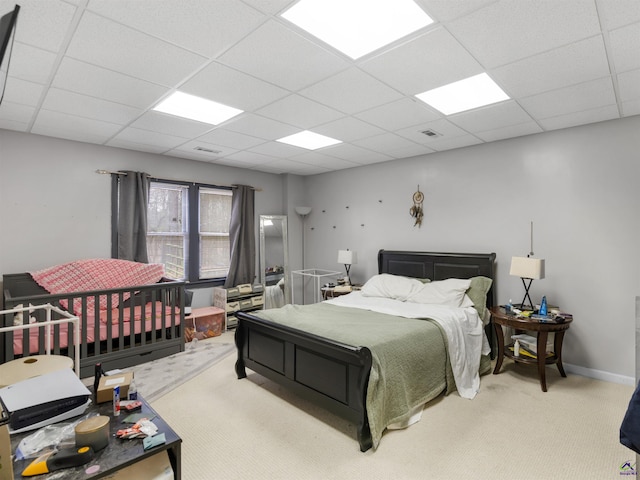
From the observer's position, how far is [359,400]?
91.5 inches

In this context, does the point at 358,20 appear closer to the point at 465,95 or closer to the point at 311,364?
the point at 465,95

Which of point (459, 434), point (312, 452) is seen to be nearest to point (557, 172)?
point (459, 434)

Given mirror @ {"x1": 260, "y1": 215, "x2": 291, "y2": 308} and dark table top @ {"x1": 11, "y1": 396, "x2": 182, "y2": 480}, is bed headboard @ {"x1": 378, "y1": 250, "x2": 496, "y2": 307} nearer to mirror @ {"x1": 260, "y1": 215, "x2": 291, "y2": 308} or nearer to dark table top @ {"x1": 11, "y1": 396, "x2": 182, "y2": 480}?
mirror @ {"x1": 260, "y1": 215, "x2": 291, "y2": 308}

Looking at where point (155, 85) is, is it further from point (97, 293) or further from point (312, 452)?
point (312, 452)

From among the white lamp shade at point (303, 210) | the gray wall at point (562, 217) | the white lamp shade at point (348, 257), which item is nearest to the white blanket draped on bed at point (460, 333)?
the gray wall at point (562, 217)

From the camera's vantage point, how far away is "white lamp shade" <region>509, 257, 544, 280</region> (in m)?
3.34

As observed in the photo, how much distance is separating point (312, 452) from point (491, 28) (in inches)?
112

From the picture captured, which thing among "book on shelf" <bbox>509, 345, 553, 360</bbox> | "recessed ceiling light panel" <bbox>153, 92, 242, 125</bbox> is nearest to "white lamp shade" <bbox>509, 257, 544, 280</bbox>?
"book on shelf" <bbox>509, 345, 553, 360</bbox>

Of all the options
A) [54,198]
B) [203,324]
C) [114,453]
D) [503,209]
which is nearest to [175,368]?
[203,324]

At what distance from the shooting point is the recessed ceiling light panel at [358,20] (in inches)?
67.7

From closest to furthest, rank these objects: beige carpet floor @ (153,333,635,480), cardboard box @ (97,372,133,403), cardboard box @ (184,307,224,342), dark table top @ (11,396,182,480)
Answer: dark table top @ (11,396,182,480) < cardboard box @ (97,372,133,403) < beige carpet floor @ (153,333,635,480) < cardboard box @ (184,307,224,342)

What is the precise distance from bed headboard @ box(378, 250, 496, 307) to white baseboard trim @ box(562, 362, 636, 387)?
96 centimetres

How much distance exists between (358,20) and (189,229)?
13.5 feet

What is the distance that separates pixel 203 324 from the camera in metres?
4.77
